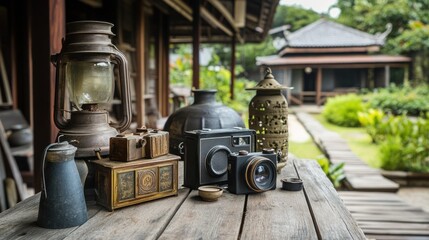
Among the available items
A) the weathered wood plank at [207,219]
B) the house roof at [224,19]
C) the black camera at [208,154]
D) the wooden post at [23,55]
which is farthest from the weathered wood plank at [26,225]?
the wooden post at [23,55]

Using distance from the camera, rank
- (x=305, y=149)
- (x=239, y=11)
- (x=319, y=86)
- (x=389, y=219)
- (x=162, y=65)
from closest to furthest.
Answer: (x=389, y=219)
(x=162, y=65)
(x=239, y=11)
(x=305, y=149)
(x=319, y=86)

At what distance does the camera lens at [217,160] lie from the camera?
1696 mm

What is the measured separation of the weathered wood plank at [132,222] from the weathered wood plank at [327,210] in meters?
0.50

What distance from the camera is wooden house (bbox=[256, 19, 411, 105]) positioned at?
1959cm

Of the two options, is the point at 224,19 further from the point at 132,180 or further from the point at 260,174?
the point at 132,180

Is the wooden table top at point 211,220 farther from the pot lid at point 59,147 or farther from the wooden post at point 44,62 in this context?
the wooden post at point 44,62

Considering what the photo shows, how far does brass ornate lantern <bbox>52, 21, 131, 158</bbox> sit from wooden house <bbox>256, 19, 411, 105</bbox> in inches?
720

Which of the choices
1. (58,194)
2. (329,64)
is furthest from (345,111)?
(58,194)

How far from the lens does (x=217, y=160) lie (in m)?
1.73

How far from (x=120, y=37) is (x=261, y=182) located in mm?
4289

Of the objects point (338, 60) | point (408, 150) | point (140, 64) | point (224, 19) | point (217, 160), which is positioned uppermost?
point (338, 60)

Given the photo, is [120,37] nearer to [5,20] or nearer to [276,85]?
[5,20]

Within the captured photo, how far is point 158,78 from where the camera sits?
707 cm

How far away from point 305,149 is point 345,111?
18.7 ft
